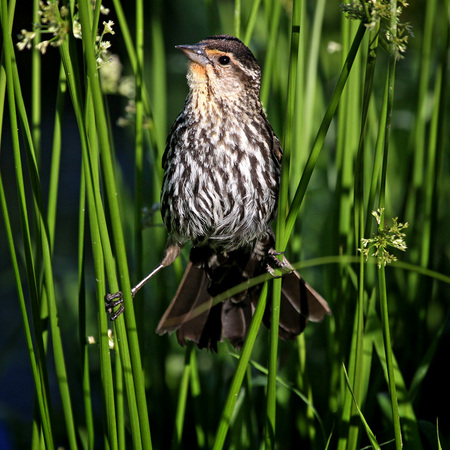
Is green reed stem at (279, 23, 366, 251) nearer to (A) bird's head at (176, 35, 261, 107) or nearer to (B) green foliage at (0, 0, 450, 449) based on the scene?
(B) green foliage at (0, 0, 450, 449)

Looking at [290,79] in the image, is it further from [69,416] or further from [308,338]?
[308,338]

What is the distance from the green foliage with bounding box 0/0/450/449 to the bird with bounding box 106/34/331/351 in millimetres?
76

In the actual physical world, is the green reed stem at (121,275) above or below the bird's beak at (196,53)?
below

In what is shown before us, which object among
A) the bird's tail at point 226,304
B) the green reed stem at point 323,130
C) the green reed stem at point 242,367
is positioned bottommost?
the bird's tail at point 226,304

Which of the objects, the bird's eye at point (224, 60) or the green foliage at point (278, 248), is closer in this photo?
the green foliage at point (278, 248)

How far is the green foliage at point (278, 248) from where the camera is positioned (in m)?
1.27

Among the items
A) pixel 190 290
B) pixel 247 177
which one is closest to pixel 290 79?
pixel 247 177

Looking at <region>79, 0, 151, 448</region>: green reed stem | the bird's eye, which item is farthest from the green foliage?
the bird's eye

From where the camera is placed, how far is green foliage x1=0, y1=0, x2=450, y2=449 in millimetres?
1271

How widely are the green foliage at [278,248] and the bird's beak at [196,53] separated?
14cm

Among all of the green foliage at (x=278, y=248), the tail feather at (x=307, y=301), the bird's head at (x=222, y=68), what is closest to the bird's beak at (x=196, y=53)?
the bird's head at (x=222, y=68)

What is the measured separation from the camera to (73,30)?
1.25 metres

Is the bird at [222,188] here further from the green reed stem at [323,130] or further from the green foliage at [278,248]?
the green reed stem at [323,130]

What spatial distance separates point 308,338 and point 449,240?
0.74 metres
